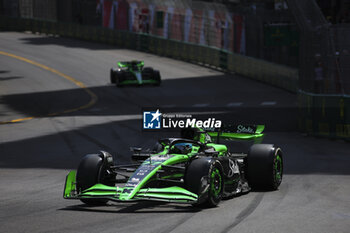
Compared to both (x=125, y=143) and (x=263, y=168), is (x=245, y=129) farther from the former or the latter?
(x=125, y=143)

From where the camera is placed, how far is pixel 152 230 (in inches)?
376

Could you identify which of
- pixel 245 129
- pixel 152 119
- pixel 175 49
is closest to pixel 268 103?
pixel 175 49

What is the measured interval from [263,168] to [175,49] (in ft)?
128

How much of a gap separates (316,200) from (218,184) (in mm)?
1723

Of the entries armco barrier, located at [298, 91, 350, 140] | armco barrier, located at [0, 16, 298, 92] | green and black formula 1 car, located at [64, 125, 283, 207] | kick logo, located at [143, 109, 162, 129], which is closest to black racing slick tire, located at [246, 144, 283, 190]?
green and black formula 1 car, located at [64, 125, 283, 207]

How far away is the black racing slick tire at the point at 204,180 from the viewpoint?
36.2 ft

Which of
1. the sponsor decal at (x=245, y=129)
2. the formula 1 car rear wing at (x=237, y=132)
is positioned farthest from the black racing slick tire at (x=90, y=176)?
the sponsor decal at (x=245, y=129)

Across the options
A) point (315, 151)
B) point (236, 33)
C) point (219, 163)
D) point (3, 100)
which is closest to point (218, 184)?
point (219, 163)

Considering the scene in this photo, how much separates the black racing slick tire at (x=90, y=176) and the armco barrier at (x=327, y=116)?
38.8 ft

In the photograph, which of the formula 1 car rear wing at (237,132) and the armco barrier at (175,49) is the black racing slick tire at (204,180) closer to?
the formula 1 car rear wing at (237,132)

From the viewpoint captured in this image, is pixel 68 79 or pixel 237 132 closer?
pixel 237 132

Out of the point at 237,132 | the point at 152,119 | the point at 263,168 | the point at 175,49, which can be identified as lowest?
the point at 175,49

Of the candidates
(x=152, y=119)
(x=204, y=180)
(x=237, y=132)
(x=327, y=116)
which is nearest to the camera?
(x=204, y=180)

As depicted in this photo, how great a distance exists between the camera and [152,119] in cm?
1263
